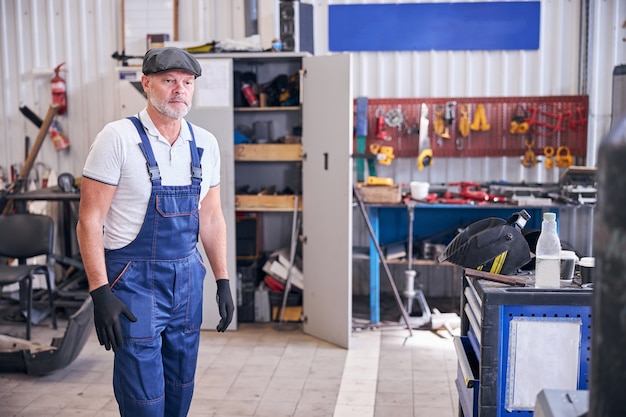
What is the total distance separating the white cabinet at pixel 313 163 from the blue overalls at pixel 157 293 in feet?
6.85

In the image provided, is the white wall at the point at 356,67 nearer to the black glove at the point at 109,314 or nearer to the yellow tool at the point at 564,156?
the yellow tool at the point at 564,156

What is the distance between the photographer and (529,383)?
2248mm

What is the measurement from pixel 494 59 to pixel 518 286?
140 inches

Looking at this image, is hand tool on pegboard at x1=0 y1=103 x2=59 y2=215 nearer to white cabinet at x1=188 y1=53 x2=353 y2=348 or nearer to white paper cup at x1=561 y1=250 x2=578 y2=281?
white cabinet at x1=188 y1=53 x2=353 y2=348

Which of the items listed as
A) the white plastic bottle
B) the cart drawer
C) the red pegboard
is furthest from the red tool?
the white plastic bottle

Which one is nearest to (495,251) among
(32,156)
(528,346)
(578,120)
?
(528,346)

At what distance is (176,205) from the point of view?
8.42 feet

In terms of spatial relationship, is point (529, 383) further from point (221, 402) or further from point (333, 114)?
point (333, 114)

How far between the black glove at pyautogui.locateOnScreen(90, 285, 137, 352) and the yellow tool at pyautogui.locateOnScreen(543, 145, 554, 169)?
3818 millimetres

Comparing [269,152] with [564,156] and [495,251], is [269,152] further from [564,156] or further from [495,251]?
[495,251]

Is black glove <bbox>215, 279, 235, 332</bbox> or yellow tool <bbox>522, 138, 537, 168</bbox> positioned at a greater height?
yellow tool <bbox>522, 138, 537, 168</bbox>

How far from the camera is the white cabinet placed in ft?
15.2

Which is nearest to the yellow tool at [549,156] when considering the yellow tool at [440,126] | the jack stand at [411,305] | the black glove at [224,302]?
the yellow tool at [440,126]

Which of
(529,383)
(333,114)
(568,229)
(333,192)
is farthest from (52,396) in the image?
(568,229)
